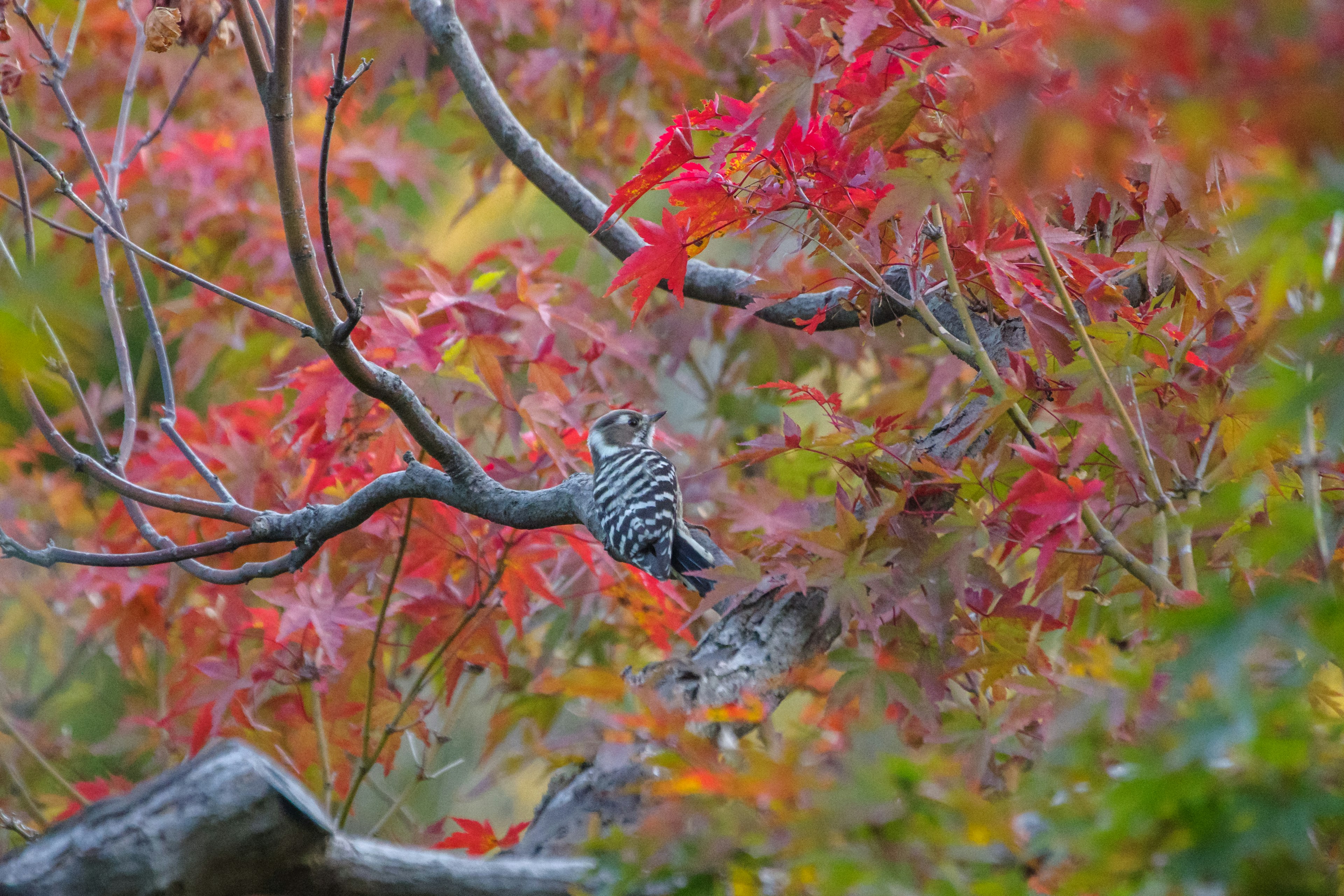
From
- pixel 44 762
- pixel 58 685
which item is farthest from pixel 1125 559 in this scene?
pixel 58 685

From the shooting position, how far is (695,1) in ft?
8.45

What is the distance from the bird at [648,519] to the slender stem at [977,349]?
1.38 feet

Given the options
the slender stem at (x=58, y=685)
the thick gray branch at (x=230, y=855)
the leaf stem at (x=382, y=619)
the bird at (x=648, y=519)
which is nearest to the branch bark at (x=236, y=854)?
the thick gray branch at (x=230, y=855)

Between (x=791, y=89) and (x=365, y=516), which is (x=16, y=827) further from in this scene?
(x=791, y=89)

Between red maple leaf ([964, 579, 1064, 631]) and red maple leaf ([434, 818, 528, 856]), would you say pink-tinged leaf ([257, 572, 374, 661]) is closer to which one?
red maple leaf ([434, 818, 528, 856])

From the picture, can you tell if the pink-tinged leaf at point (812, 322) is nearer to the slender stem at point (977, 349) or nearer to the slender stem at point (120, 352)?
the slender stem at point (977, 349)

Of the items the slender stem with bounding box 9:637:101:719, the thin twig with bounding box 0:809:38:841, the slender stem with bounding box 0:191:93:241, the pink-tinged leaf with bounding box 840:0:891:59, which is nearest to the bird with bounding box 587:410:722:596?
the pink-tinged leaf with bounding box 840:0:891:59

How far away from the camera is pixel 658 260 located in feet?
4.11

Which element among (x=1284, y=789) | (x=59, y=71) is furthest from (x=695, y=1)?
(x=1284, y=789)

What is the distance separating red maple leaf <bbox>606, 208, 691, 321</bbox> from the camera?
48.8 inches

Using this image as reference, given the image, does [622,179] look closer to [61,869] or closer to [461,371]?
[461,371]

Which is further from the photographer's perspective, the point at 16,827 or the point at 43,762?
the point at 43,762

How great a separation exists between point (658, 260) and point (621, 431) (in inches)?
41.4

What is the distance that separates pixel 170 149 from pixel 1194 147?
9.19 feet
